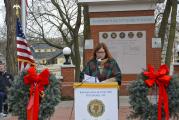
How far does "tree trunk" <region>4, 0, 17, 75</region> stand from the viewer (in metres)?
16.9

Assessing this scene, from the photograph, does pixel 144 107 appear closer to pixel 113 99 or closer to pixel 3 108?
pixel 113 99

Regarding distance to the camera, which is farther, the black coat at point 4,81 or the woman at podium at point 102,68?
the black coat at point 4,81

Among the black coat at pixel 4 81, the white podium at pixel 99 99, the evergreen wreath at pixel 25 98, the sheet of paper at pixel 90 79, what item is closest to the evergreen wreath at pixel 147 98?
the white podium at pixel 99 99

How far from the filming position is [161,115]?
8.74m

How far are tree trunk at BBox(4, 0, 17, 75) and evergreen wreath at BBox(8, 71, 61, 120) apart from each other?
7.83m

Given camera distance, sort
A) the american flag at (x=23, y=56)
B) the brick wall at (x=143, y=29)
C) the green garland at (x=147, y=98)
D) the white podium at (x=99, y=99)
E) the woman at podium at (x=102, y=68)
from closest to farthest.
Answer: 1. the white podium at (x=99, y=99)
2. the green garland at (x=147, y=98)
3. the woman at podium at (x=102, y=68)
4. the american flag at (x=23, y=56)
5. the brick wall at (x=143, y=29)

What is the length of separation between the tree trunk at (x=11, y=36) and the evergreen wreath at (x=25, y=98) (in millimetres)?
7832

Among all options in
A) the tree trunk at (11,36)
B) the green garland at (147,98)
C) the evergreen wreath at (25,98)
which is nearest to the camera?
the green garland at (147,98)

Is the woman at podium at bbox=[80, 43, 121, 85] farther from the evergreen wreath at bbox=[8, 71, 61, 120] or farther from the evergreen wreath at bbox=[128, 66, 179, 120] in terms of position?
the evergreen wreath at bbox=[8, 71, 61, 120]

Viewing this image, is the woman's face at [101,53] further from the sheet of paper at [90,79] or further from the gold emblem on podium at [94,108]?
the gold emblem on podium at [94,108]

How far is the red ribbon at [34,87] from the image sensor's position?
8.87 meters

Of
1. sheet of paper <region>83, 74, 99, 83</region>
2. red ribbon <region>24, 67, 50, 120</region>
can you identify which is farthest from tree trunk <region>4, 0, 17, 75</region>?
sheet of paper <region>83, 74, 99, 83</region>

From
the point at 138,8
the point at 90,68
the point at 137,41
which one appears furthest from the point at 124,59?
the point at 90,68

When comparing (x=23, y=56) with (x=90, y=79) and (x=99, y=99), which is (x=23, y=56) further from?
(x=99, y=99)
